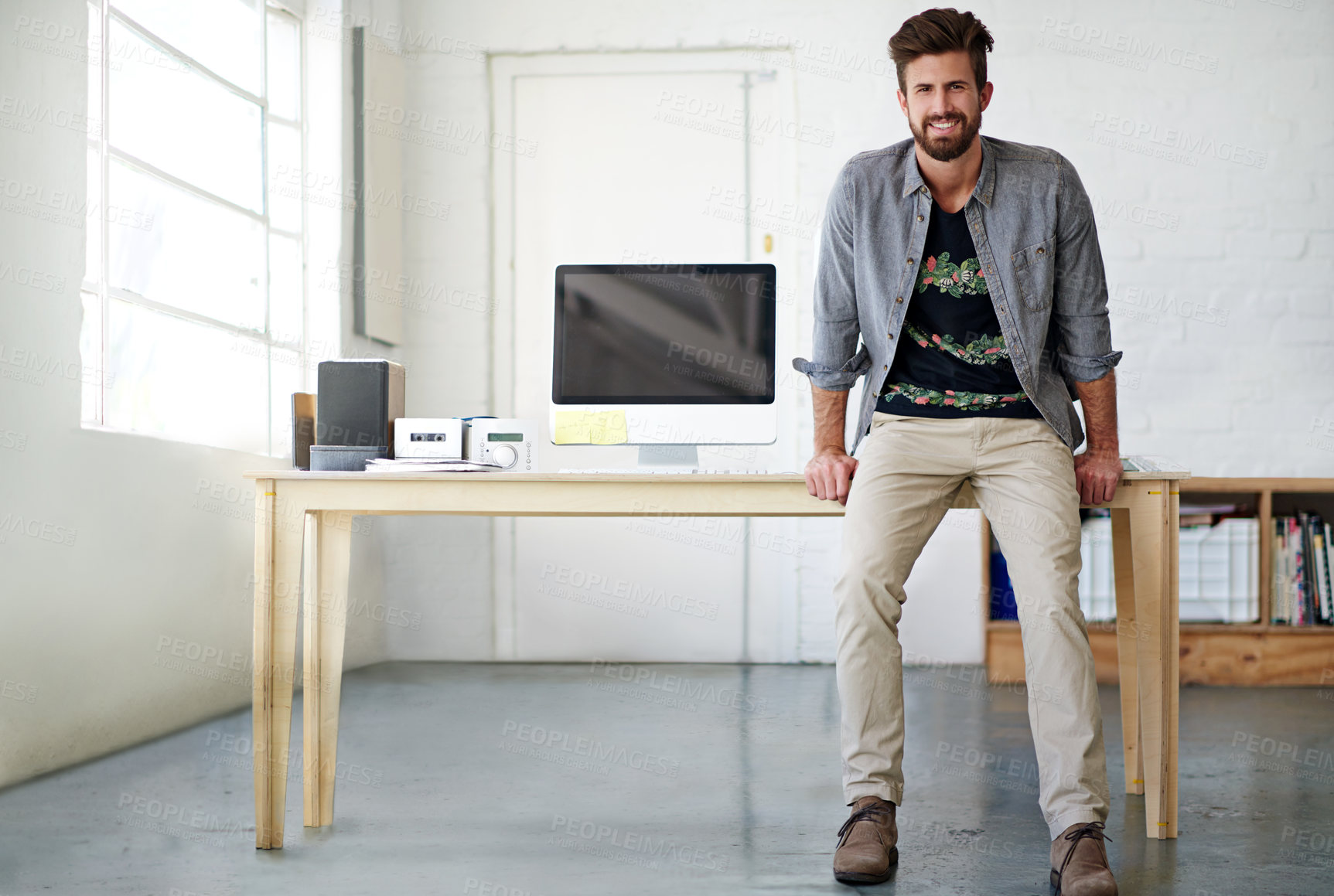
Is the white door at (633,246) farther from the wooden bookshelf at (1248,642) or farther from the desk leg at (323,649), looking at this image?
the desk leg at (323,649)

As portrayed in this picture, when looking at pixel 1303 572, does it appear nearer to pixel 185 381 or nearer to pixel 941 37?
pixel 941 37

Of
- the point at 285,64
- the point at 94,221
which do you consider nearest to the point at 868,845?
the point at 94,221

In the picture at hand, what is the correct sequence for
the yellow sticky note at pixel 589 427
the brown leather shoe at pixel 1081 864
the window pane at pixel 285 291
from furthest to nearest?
the window pane at pixel 285 291 < the yellow sticky note at pixel 589 427 < the brown leather shoe at pixel 1081 864

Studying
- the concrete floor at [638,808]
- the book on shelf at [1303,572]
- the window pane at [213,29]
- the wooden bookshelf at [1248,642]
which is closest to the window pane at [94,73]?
the window pane at [213,29]

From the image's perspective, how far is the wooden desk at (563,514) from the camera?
6.18ft

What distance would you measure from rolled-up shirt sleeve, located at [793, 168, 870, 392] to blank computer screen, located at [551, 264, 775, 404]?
1.12 feet

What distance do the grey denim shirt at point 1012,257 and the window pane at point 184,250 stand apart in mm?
1809

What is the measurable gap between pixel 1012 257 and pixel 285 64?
272cm

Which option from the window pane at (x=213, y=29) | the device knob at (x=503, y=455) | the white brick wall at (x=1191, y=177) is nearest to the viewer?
the device knob at (x=503, y=455)

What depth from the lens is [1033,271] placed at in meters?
1.82

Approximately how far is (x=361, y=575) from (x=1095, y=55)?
2.98m

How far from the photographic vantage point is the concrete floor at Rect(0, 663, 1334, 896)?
1.72 m

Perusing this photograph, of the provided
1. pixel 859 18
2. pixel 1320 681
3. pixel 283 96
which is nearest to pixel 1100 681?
pixel 1320 681

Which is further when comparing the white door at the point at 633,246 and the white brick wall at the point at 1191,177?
the white door at the point at 633,246
